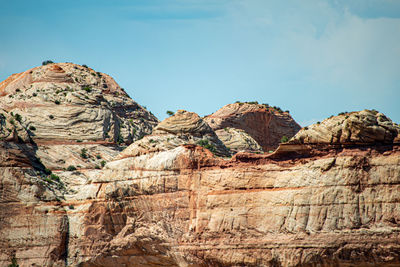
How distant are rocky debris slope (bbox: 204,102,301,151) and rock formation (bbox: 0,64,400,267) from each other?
1086 inches

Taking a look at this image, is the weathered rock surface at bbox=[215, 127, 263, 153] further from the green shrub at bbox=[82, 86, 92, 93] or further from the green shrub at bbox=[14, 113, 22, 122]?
the green shrub at bbox=[14, 113, 22, 122]

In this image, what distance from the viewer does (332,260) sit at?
181 feet

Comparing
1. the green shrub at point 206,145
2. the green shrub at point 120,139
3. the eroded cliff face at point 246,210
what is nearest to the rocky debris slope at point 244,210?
the eroded cliff face at point 246,210

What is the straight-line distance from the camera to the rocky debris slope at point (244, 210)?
55.2 metres

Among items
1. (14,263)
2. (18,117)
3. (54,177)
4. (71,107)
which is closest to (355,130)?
(54,177)

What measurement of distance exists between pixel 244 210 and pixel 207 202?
337 cm

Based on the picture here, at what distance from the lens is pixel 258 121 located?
10575cm

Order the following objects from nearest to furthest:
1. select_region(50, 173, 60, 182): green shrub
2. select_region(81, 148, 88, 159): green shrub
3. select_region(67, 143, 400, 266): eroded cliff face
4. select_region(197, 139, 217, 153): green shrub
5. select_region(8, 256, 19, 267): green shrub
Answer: select_region(67, 143, 400, 266): eroded cliff face < select_region(8, 256, 19, 267): green shrub < select_region(197, 139, 217, 153): green shrub < select_region(50, 173, 60, 182): green shrub < select_region(81, 148, 88, 159): green shrub

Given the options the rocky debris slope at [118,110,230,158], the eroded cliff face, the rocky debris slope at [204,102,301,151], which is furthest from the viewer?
the rocky debris slope at [204,102,301,151]

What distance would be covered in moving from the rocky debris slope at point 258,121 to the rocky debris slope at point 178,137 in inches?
1052

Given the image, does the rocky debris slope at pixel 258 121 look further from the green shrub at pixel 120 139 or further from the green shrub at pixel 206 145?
the green shrub at pixel 206 145

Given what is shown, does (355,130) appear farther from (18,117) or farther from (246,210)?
(18,117)

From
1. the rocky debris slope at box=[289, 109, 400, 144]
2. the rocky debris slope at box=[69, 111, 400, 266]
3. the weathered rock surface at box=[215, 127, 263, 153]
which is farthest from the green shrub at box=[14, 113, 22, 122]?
the rocky debris slope at box=[289, 109, 400, 144]

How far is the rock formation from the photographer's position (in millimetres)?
55594
